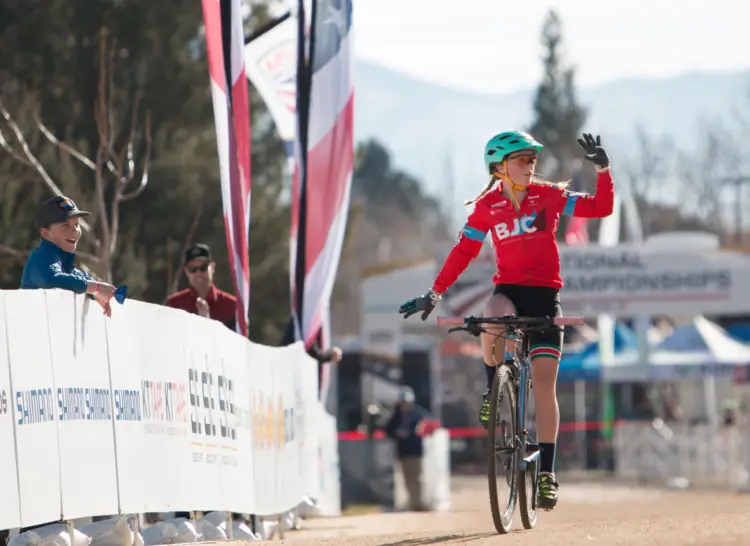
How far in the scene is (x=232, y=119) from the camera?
1326 cm

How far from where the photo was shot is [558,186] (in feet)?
29.6

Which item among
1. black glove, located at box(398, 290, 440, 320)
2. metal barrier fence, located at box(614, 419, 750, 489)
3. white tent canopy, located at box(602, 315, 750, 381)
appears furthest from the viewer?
white tent canopy, located at box(602, 315, 750, 381)

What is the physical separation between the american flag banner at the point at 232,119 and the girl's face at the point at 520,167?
443 cm

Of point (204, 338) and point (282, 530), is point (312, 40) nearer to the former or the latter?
point (282, 530)

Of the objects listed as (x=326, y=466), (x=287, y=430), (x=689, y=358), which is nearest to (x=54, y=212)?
(x=287, y=430)

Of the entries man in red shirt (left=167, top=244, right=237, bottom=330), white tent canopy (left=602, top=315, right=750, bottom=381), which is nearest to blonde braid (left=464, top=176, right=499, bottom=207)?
man in red shirt (left=167, top=244, right=237, bottom=330)

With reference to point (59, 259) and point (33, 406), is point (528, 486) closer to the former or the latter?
point (33, 406)

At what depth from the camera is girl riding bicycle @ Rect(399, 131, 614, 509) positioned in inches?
350

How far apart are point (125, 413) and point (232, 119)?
14.1ft

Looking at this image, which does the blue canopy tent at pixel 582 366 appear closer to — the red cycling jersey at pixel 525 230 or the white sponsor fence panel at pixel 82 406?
the red cycling jersey at pixel 525 230

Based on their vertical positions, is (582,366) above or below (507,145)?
below

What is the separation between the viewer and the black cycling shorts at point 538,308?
8.93 meters

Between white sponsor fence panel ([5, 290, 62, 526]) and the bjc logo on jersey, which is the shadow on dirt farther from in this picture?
white sponsor fence panel ([5, 290, 62, 526])

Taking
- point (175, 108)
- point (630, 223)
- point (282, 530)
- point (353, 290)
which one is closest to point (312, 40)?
point (282, 530)
